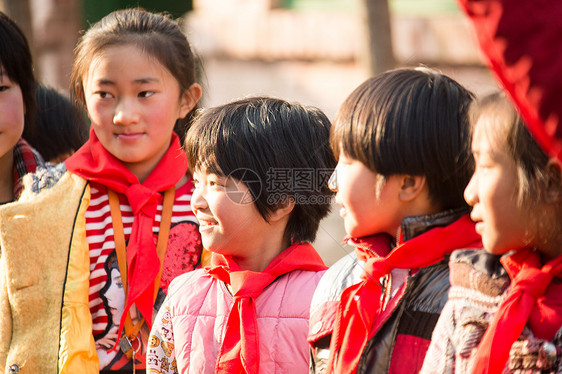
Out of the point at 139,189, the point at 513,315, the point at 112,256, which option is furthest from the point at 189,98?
the point at 513,315

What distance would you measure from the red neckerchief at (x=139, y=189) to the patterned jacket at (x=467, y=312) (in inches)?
45.1

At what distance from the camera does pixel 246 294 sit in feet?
7.40

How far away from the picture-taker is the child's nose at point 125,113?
270 cm

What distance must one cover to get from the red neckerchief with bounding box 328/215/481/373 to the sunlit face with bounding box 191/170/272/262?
56 cm

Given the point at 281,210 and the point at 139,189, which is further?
the point at 139,189

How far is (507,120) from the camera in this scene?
165 cm

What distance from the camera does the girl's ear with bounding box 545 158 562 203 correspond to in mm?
1597

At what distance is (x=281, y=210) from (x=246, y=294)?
1.02ft

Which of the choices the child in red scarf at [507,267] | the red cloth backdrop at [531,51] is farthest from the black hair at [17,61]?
the red cloth backdrop at [531,51]

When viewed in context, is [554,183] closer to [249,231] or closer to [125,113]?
[249,231]

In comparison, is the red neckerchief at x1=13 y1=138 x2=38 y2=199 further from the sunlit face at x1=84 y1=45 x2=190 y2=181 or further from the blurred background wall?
the blurred background wall

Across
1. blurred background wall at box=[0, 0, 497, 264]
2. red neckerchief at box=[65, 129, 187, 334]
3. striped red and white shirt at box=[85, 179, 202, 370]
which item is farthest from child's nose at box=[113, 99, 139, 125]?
blurred background wall at box=[0, 0, 497, 264]

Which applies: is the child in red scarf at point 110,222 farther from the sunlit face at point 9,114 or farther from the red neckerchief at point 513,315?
the red neckerchief at point 513,315

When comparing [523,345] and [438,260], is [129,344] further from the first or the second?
[523,345]
